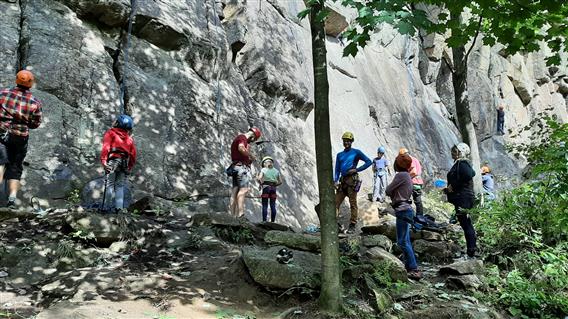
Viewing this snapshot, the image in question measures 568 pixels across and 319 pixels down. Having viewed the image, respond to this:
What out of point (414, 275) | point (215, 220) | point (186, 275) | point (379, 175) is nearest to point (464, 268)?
point (414, 275)

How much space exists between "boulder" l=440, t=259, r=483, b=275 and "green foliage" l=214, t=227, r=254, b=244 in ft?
10.1

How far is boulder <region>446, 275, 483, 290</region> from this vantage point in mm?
6109

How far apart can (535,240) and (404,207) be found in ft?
7.45

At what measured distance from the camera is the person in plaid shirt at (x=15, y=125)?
21.1 ft

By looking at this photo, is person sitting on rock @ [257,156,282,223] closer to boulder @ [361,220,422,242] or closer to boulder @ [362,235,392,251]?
boulder @ [361,220,422,242]

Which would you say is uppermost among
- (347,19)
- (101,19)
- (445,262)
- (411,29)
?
(347,19)

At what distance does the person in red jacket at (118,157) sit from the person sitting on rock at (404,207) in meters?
4.19

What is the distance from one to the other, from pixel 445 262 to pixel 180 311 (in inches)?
202

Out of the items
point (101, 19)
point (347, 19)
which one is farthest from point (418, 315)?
point (347, 19)

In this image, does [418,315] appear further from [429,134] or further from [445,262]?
[429,134]

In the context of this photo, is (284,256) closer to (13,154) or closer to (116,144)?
(116,144)

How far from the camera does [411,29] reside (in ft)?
11.8

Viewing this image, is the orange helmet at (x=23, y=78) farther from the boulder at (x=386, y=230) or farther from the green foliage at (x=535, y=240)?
the green foliage at (x=535, y=240)

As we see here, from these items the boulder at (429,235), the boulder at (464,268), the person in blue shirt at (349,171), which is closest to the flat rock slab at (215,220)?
the person in blue shirt at (349,171)
